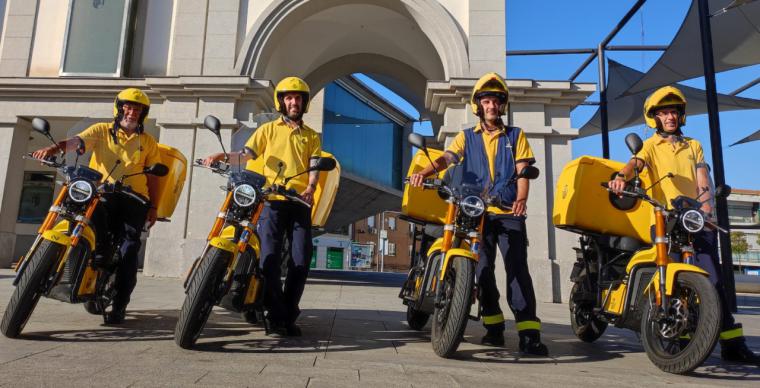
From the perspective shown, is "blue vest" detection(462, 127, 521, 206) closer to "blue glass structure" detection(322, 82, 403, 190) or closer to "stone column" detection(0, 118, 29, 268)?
"stone column" detection(0, 118, 29, 268)

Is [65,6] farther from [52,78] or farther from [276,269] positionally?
[276,269]

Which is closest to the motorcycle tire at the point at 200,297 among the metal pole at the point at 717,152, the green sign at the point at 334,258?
the metal pole at the point at 717,152

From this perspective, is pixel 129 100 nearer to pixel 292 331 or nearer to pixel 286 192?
pixel 286 192

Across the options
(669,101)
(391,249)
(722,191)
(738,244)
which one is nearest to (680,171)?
(722,191)

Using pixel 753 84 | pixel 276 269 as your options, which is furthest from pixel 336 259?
pixel 276 269

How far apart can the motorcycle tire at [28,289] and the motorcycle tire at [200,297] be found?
0.82m

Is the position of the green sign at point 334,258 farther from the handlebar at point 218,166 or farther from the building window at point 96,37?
the handlebar at point 218,166

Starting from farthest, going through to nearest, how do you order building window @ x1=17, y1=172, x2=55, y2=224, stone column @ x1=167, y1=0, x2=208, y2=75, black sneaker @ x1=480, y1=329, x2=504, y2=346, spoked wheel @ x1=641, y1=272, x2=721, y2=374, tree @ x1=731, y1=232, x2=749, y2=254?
1. tree @ x1=731, y1=232, x2=749, y2=254
2. building window @ x1=17, y1=172, x2=55, y2=224
3. stone column @ x1=167, y1=0, x2=208, y2=75
4. black sneaker @ x1=480, y1=329, x2=504, y2=346
5. spoked wheel @ x1=641, y1=272, x2=721, y2=374

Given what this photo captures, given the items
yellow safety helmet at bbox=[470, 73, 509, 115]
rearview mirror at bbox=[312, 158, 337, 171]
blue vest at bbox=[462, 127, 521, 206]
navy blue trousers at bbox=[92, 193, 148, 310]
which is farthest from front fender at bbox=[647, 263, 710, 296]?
navy blue trousers at bbox=[92, 193, 148, 310]

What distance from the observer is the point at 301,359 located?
2.59 metres

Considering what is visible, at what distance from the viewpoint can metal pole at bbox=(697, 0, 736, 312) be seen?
293 inches

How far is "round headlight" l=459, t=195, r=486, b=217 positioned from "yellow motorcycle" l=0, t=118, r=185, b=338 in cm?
200

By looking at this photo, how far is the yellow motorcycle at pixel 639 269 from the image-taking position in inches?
106

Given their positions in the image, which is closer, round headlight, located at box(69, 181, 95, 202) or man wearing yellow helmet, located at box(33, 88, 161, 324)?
round headlight, located at box(69, 181, 95, 202)
